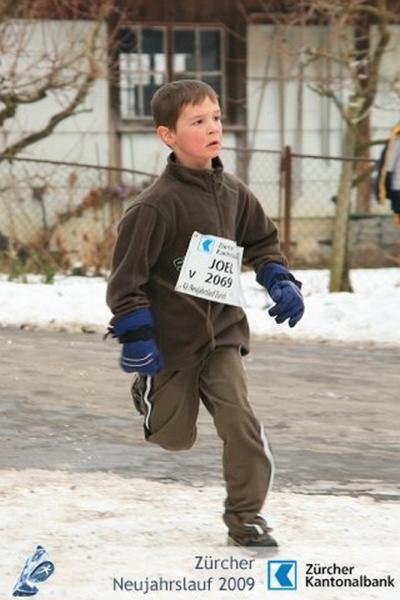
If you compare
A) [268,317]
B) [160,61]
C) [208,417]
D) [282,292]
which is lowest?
[268,317]

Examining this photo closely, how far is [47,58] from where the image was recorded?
1705cm

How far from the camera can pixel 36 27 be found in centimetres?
1891

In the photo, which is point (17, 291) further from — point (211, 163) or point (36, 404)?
point (211, 163)

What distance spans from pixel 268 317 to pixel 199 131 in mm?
8017

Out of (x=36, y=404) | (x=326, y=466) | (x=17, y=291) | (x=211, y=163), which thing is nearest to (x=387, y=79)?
(x=17, y=291)

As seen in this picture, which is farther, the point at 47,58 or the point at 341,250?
Result: the point at 47,58

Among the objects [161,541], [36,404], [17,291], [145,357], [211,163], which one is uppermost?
[211,163]

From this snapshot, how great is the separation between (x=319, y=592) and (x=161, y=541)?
801 mm

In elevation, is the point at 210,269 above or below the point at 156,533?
above

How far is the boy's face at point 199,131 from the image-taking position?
215 inches

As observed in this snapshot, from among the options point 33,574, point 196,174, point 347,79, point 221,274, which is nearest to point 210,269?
point 221,274

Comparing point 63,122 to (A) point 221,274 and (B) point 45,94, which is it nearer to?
(B) point 45,94

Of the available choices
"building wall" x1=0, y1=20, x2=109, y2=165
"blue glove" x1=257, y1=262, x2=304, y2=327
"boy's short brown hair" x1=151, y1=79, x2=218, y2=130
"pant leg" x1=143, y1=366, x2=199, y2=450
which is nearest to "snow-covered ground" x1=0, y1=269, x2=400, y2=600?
"pant leg" x1=143, y1=366, x2=199, y2=450

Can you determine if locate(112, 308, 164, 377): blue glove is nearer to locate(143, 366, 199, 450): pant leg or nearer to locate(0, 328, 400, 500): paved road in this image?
locate(143, 366, 199, 450): pant leg
